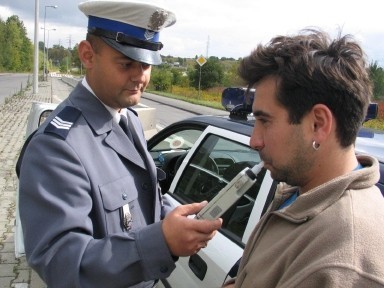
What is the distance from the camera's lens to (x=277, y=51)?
4.27 feet

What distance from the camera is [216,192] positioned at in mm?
2594

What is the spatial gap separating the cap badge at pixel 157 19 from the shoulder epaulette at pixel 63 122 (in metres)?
0.49

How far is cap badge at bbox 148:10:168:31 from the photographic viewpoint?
1713 mm

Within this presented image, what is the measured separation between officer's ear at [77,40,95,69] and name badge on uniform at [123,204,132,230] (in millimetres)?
589

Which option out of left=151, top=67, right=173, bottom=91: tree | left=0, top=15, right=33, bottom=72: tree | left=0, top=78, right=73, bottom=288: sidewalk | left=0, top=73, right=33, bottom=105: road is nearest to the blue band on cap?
left=0, top=78, right=73, bottom=288: sidewalk

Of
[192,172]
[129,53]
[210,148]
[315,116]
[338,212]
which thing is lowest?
[192,172]

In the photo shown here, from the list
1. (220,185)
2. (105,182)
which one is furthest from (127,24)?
(220,185)

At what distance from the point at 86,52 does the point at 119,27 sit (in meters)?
0.17

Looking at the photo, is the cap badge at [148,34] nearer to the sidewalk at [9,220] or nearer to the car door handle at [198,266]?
the car door handle at [198,266]

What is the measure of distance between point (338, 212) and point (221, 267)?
110 cm

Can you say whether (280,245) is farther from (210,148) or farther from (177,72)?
(177,72)

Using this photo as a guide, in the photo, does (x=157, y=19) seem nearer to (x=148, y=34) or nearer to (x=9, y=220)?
(x=148, y=34)

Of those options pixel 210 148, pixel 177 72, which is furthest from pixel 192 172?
pixel 177 72

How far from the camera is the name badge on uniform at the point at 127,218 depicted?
1.54 meters
